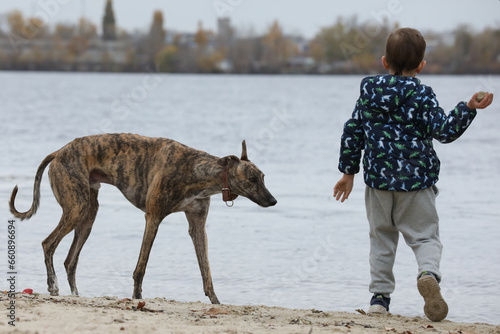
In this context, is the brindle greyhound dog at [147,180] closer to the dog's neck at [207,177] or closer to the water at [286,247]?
the dog's neck at [207,177]

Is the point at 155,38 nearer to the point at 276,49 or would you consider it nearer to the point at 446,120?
the point at 276,49

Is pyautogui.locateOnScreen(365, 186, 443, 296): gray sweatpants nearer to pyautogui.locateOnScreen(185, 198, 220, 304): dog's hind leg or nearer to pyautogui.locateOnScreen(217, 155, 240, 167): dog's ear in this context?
pyautogui.locateOnScreen(217, 155, 240, 167): dog's ear

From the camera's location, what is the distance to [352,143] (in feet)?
18.3

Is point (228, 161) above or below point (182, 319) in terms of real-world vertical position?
above

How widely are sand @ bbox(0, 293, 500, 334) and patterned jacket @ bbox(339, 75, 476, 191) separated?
955 mm

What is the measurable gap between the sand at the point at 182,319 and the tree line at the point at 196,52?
116560 mm

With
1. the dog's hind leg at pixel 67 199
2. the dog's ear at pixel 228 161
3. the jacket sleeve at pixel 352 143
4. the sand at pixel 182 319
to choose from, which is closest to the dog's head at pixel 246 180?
the dog's ear at pixel 228 161

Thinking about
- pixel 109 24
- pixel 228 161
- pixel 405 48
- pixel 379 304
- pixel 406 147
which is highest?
pixel 109 24

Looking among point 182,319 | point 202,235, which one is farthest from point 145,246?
point 182,319

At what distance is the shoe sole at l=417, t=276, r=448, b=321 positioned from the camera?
506 centimetres

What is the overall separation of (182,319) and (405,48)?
7.53 ft

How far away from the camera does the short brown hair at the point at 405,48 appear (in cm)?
529

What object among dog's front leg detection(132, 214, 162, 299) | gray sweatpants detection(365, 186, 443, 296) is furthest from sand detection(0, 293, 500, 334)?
gray sweatpants detection(365, 186, 443, 296)

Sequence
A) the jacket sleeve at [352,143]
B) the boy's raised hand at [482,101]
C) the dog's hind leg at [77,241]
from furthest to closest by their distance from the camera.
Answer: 1. the dog's hind leg at [77,241]
2. the jacket sleeve at [352,143]
3. the boy's raised hand at [482,101]
